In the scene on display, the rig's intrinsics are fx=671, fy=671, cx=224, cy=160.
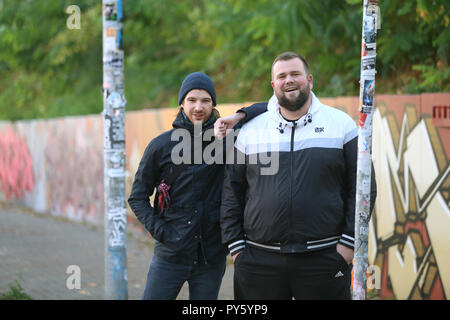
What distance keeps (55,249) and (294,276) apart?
856 centimetres

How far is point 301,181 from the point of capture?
3975 mm

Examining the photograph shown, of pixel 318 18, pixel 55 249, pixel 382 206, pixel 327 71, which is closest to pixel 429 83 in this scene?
pixel 382 206

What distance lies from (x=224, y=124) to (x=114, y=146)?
102 inches

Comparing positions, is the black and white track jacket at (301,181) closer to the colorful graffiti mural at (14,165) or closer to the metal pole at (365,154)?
the metal pole at (365,154)

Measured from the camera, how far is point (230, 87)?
15.8m

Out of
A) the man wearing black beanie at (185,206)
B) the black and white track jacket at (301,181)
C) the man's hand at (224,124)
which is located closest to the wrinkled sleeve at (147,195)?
the man wearing black beanie at (185,206)

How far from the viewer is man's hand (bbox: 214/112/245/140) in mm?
4320

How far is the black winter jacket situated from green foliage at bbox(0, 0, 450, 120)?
389 cm

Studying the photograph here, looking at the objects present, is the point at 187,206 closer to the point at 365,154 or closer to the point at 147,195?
the point at 147,195

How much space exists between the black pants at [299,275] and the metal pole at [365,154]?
3.9 inches
